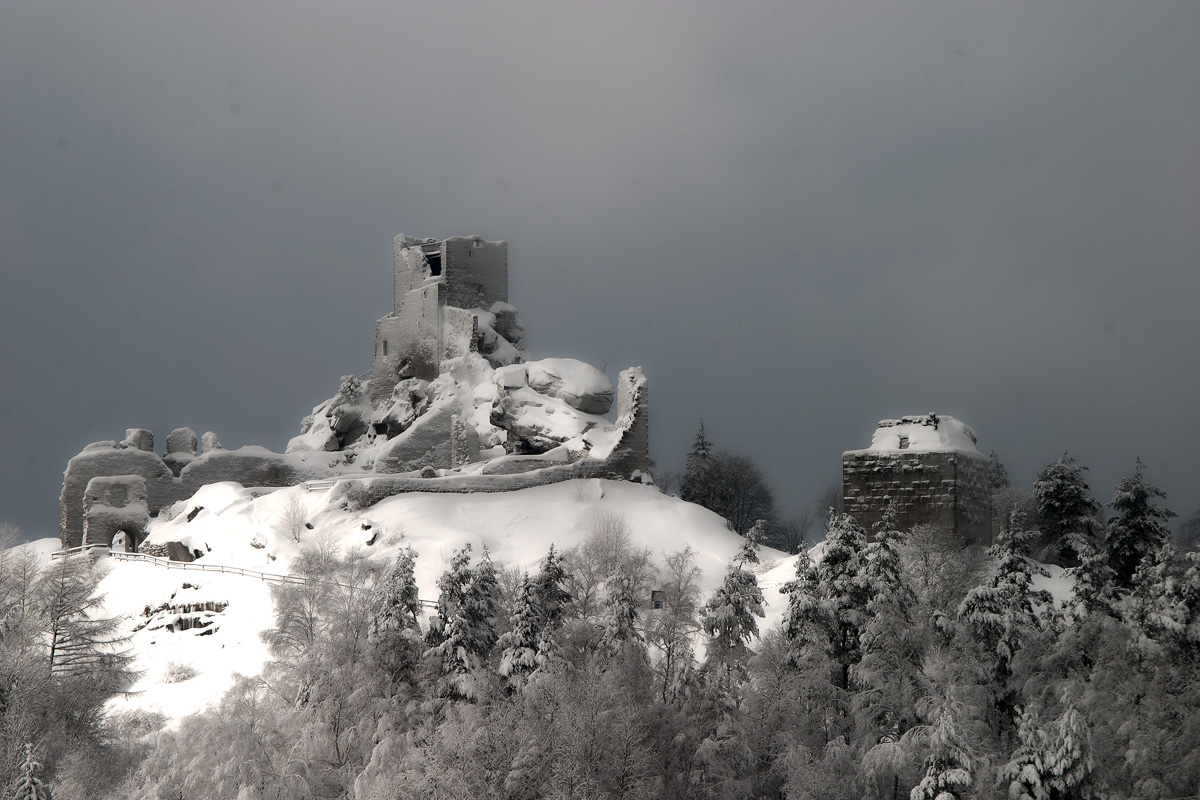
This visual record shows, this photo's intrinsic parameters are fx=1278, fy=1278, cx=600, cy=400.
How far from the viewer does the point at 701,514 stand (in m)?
41.8

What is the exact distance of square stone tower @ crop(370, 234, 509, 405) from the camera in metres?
60.2

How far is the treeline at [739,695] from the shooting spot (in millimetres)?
24172

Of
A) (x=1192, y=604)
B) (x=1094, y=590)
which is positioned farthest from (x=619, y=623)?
(x=1192, y=604)

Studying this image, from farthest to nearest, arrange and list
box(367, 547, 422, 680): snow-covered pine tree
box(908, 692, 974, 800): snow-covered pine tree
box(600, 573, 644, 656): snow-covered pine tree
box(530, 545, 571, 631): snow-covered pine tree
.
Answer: box(530, 545, 571, 631): snow-covered pine tree, box(600, 573, 644, 656): snow-covered pine tree, box(367, 547, 422, 680): snow-covered pine tree, box(908, 692, 974, 800): snow-covered pine tree

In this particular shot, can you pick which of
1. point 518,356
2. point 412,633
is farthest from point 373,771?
point 518,356

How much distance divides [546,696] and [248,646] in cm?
1273

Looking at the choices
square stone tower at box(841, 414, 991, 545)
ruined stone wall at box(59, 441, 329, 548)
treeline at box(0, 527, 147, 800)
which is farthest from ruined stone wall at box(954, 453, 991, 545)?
ruined stone wall at box(59, 441, 329, 548)

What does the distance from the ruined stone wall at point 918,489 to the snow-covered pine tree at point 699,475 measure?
22212mm

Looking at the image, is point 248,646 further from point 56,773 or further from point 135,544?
point 135,544

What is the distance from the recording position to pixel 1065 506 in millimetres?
33969

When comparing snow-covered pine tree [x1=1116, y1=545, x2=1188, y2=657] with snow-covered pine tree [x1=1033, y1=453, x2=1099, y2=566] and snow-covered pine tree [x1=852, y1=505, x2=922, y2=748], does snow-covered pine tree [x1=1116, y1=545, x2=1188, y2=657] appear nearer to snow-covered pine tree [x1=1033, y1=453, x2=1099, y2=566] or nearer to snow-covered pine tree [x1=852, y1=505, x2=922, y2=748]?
snow-covered pine tree [x1=852, y1=505, x2=922, y2=748]

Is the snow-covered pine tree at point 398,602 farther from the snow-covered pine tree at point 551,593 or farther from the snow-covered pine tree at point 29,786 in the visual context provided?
the snow-covered pine tree at point 29,786

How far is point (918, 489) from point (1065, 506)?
4005 millimetres

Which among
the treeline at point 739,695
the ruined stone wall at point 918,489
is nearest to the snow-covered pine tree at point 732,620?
the treeline at point 739,695
